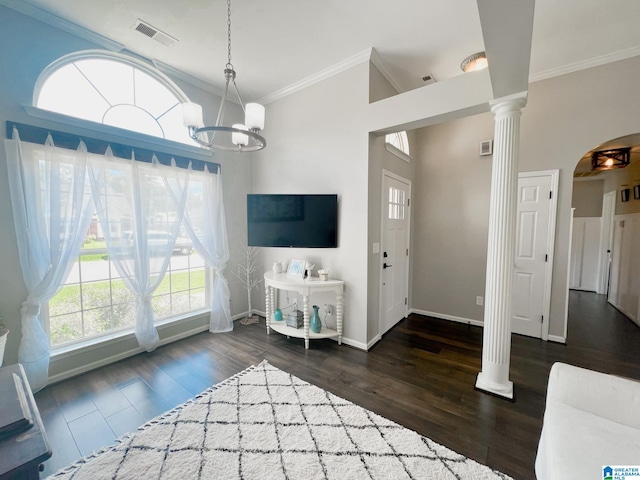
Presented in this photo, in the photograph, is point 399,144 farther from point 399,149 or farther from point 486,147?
point 486,147

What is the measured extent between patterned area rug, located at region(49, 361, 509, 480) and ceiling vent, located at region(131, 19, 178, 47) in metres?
3.46

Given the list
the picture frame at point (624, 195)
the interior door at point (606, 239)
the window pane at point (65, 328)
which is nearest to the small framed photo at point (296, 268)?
the window pane at point (65, 328)

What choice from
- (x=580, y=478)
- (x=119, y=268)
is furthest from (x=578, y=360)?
(x=119, y=268)

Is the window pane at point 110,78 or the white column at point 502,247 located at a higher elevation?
the window pane at point 110,78

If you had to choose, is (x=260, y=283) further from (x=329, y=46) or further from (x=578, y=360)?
(x=578, y=360)

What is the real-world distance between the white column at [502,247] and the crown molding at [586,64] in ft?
5.39

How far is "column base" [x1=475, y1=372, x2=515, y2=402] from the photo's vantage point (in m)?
2.12

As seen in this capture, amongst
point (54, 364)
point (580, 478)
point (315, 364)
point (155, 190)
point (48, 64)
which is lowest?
point (315, 364)

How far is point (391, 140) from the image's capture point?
3455 mm

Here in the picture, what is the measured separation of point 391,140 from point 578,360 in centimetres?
333

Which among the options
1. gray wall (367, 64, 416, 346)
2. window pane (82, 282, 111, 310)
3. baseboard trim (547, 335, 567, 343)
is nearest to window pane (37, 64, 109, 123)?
window pane (82, 282, 111, 310)

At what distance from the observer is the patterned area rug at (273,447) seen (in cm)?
147

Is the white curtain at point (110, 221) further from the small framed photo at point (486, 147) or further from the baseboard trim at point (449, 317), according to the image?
the small framed photo at point (486, 147)

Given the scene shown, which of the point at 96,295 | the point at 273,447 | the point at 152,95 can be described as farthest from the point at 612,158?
the point at 96,295
